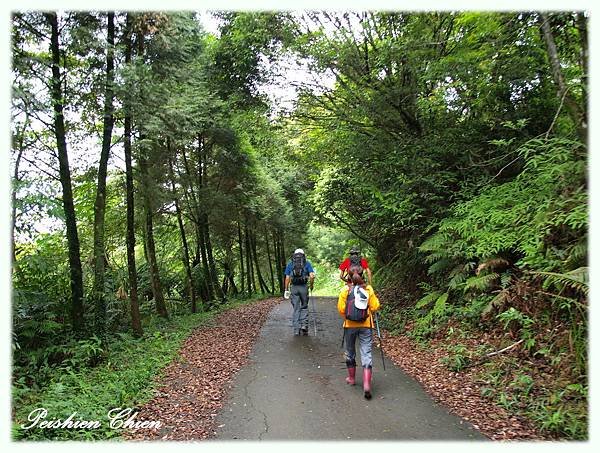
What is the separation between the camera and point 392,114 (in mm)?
11680

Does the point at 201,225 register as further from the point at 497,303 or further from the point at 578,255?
the point at 578,255

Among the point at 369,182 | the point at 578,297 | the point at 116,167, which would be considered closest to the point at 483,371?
the point at 578,297

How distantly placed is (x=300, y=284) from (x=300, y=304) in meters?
0.59

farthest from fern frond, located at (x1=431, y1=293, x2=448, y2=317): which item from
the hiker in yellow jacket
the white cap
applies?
the white cap

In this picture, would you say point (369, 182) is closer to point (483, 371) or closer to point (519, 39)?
point (519, 39)

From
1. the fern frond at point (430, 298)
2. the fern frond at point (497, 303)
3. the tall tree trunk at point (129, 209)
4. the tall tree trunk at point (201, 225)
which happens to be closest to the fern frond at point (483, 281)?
the fern frond at point (497, 303)

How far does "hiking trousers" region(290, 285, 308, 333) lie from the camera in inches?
388

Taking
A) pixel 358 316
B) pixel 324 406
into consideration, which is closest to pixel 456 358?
pixel 358 316

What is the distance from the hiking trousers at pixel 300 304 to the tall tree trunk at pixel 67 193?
4827 millimetres

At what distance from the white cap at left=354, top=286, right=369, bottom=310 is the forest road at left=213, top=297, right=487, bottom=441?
50.4 inches

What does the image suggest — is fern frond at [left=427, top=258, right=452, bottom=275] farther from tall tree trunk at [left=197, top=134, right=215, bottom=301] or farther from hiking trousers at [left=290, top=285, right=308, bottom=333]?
tall tree trunk at [left=197, top=134, right=215, bottom=301]

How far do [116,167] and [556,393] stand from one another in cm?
1134

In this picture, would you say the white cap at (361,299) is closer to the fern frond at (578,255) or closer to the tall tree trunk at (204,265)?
the fern frond at (578,255)

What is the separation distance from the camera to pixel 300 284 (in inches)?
389
